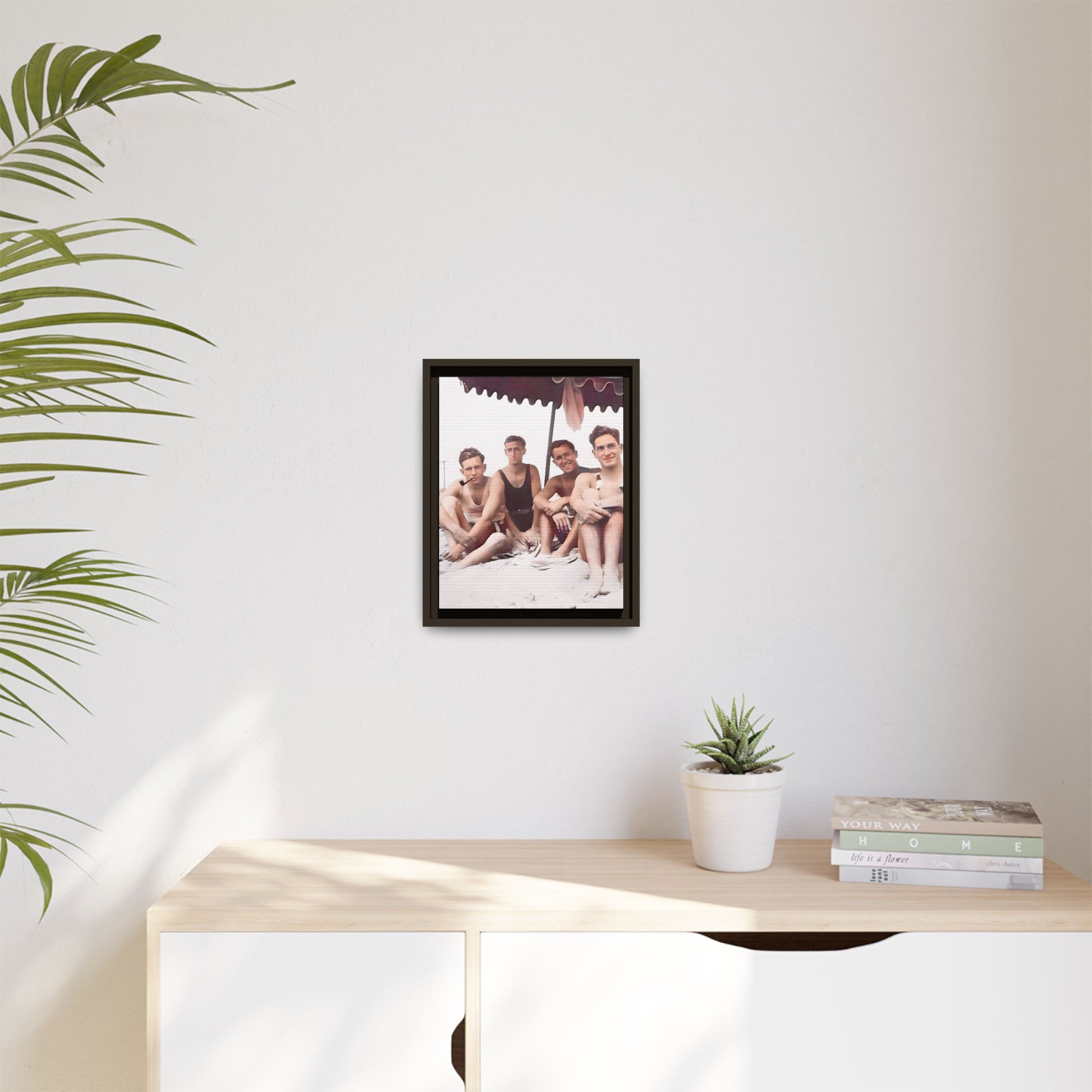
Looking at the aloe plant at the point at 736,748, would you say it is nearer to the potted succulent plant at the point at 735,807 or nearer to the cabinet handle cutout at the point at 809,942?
the potted succulent plant at the point at 735,807

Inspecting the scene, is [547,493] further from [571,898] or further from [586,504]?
[571,898]

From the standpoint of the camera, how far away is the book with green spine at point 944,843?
1429mm

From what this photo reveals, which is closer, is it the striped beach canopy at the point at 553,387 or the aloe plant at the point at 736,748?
the aloe plant at the point at 736,748

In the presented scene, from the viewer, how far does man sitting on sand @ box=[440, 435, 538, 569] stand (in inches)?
67.6

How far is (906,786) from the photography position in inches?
67.9

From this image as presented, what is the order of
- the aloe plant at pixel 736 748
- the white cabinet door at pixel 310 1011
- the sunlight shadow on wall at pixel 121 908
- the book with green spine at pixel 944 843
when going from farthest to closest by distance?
the sunlight shadow on wall at pixel 121 908, the aloe plant at pixel 736 748, the book with green spine at pixel 944 843, the white cabinet door at pixel 310 1011

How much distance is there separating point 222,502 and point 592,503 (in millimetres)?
673

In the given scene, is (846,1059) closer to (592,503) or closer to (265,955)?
(265,955)

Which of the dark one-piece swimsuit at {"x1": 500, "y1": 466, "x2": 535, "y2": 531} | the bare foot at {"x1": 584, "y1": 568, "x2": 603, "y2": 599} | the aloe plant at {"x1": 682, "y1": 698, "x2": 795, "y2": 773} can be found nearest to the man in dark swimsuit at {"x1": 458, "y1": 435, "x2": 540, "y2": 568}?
the dark one-piece swimsuit at {"x1": 500, "y1": 466, "x2": 535, "y2": 531}

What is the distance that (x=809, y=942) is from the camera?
52.3 inches

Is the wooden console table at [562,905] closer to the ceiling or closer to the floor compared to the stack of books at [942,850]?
closer to the floor

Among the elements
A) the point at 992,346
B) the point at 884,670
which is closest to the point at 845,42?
the point at 992,346

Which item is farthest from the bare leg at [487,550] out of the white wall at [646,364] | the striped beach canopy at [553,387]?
the striped beach canopy at [553,387]

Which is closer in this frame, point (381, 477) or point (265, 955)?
point (265, 955)
